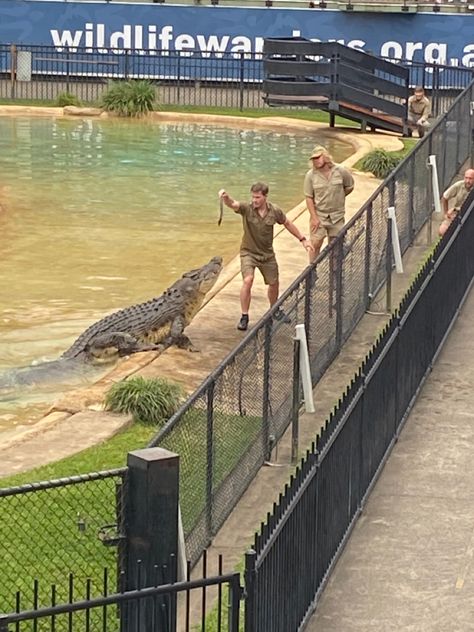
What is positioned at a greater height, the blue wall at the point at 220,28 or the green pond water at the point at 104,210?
the blue wall at the point at 220,28

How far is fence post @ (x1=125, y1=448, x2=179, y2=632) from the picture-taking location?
9.55 metres

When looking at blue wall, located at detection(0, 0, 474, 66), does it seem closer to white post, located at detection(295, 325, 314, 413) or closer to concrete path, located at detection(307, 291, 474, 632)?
concrete path, located at detection(307, 291, 474, 632)

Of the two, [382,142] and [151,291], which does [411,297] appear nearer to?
[151,291]

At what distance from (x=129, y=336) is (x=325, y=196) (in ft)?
9.29

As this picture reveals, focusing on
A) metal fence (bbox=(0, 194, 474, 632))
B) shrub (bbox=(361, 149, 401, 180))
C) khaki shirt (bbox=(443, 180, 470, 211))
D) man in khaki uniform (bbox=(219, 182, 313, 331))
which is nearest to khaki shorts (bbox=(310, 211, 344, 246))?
man in khaki uniform (bbox=(219, 182, 313, 331))

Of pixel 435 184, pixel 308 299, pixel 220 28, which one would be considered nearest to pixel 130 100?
pixel 220 28

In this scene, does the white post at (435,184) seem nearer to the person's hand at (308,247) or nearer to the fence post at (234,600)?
the person's hand at (308,247)

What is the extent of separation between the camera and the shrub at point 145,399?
13898 mm

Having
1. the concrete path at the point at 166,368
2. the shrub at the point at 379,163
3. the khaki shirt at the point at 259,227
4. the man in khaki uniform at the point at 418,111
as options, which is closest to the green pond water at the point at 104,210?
the concrete path at the point at 166,368

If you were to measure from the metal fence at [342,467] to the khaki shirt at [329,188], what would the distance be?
148cm

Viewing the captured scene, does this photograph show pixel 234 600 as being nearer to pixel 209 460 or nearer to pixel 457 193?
pixel 209 460

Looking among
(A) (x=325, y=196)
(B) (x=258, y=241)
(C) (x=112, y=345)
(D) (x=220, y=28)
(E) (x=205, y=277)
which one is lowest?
(C) (x=112, y=345)

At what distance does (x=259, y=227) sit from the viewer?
55.9ft

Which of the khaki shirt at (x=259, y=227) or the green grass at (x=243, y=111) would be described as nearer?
the khaki shirt at (x=259, y=227)
